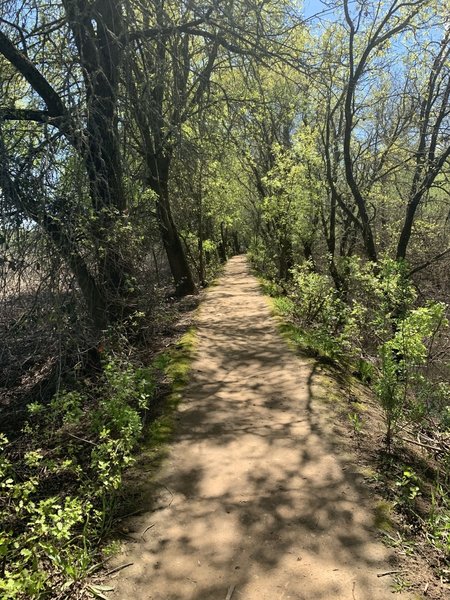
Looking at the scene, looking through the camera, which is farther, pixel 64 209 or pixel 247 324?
pixel 247 324

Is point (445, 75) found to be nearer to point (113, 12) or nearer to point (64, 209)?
point (113, 12)

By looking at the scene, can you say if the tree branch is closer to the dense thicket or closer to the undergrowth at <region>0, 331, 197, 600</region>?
the dense thicket

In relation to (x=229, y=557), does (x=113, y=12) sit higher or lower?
higher

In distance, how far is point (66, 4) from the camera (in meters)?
5.36

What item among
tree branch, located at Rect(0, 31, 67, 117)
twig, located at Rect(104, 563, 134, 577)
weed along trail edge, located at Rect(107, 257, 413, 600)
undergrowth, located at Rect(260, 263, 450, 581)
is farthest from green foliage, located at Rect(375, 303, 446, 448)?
tree branch, located at Rect(0, 31, 67, 117)

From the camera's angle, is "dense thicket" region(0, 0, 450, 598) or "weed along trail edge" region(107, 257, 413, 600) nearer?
"weed along trail edge" region(107, 257, 413, 600)

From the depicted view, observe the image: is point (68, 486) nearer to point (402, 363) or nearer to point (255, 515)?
point (255, 515)

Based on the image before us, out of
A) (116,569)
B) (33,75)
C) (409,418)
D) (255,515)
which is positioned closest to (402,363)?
(409,418)

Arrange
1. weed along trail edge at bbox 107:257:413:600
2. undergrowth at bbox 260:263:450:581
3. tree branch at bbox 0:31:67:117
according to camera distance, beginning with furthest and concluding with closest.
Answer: tree branch at bbox 0:31:67:117 < undergrowth at bbox 260:263:450:581 < weed along trail edge at bbox 107:257:413:600

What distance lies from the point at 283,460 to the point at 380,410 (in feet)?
6.86

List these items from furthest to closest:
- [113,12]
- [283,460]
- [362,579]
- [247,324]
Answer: [247,324], [113,12], [283,460], [362,579]

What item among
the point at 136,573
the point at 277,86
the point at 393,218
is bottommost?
the point at 136,573

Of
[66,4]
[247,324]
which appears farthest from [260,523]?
[247,324]

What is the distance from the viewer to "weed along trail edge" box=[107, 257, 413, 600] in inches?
113
